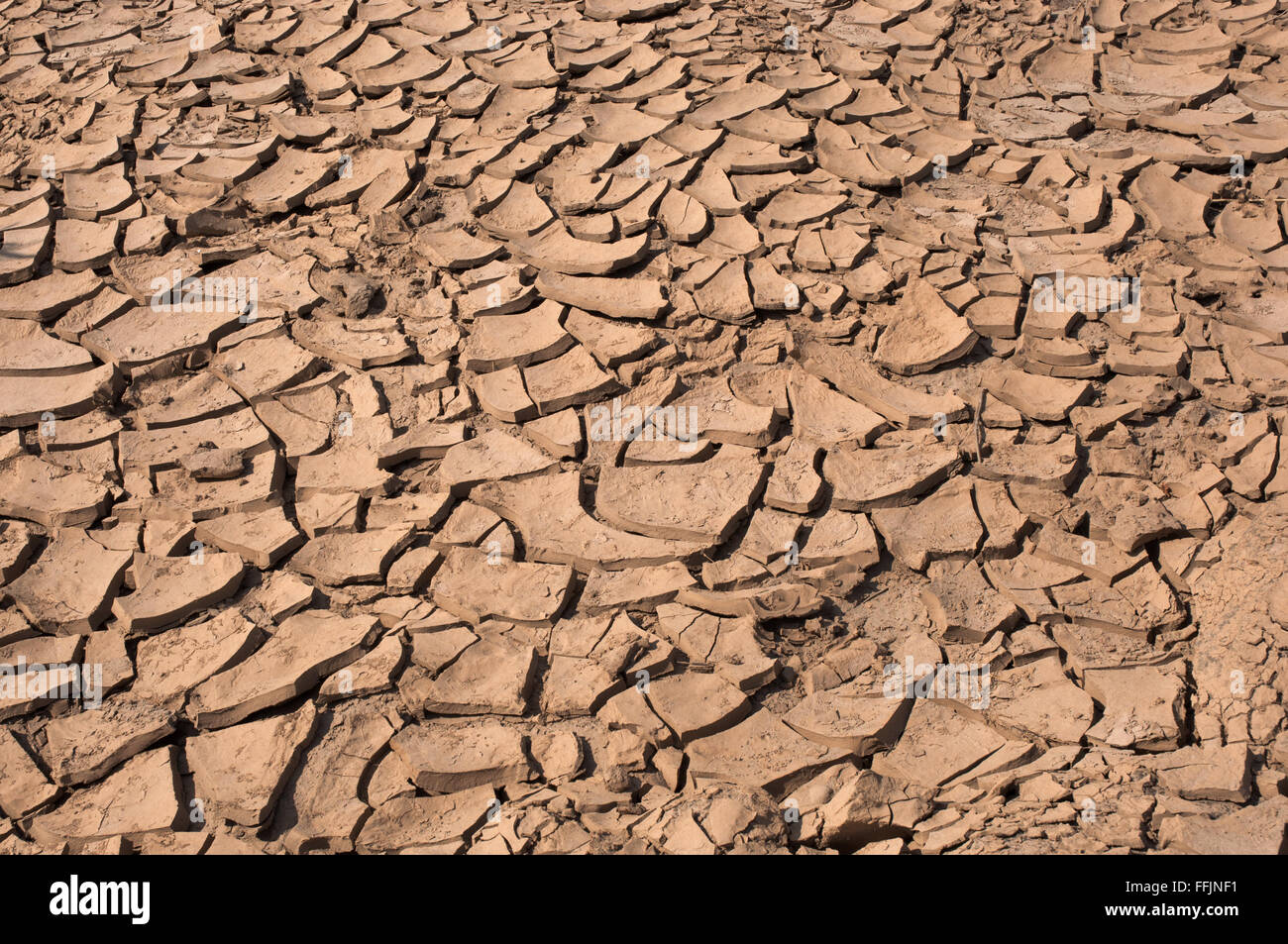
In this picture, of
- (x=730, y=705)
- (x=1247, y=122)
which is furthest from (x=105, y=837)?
(x=1247, y=122)

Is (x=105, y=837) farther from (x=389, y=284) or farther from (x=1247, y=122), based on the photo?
Result: (x=1247, y=122)

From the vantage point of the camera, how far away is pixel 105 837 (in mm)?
1858

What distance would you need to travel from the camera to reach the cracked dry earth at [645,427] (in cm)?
192

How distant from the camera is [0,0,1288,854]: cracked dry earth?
6.30 ft

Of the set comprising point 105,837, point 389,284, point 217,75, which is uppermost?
point 217,75

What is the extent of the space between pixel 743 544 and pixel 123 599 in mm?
1250

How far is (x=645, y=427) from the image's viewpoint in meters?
2.54
